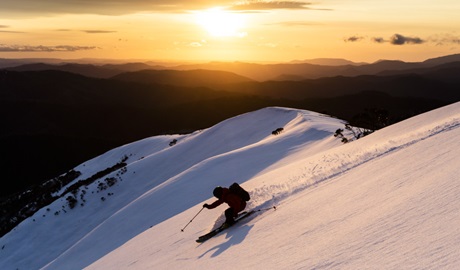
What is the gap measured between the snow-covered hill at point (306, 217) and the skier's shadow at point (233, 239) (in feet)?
0.13

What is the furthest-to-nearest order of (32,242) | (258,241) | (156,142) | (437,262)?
(156,142) → (32,242) → (258,241) → (437,262)

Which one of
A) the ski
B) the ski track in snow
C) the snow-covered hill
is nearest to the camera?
the snow-covered hill

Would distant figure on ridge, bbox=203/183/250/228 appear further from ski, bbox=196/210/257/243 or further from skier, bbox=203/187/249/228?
ski, bbox=196/210/257/243

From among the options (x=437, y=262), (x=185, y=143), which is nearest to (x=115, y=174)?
(x=185, y=143)

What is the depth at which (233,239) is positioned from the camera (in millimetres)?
8961

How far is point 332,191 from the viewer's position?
9016mm

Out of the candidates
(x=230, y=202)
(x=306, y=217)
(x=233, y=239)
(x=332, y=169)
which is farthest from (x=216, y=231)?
(x=332, y=169)

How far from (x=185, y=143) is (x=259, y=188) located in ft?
84.2

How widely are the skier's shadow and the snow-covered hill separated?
40mm

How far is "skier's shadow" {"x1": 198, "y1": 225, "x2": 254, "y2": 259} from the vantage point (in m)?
8.50

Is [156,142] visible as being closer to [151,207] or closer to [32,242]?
[32,242]

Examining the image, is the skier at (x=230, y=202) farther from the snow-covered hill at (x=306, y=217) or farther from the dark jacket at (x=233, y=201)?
the snow-covered hill at (x=306, y=217)

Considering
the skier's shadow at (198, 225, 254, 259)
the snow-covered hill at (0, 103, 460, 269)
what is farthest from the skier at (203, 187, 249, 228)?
the skier's shadow at (198, 225, 254, 259)

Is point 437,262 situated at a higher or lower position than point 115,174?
higher
